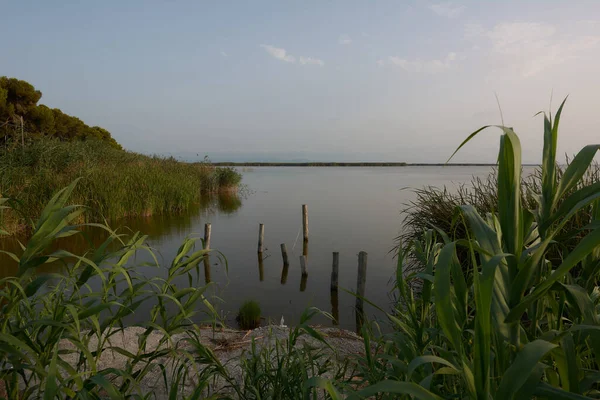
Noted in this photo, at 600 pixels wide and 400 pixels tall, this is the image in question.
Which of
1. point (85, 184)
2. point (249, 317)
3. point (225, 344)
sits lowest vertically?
point (249, 317)

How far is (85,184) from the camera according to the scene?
12.6 m

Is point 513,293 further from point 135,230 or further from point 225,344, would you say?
point 135,230

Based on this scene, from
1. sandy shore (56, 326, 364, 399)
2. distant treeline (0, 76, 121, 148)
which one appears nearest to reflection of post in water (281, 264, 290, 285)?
sandy shore (56, 326, 364, 399)

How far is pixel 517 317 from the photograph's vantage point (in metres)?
0.77

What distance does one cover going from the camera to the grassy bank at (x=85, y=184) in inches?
445

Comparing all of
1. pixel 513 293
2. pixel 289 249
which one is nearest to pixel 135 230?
pixel 289 249

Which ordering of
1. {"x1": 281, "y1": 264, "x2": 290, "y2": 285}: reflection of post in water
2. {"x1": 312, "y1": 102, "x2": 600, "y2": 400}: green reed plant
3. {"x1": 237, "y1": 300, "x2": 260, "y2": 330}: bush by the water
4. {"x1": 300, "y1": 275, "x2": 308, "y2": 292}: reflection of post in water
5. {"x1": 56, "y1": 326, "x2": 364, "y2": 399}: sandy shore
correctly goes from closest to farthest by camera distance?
1. {"x1": 312, "y1": 102, "x2": 600, "y2": 400}: green reed plant
2. {"x1": 56, "y1": 326, "x2": 364, "y2": 399}: sandy shore
3. {"x1": 237, "y1": 300, "x2": 260, "y2": 330}: bush by the water
4. {"x1": 300, "y1": 275, "x2": 308, "y2": 292}: reflection of post in water
5. {"x1": 281, "y1": 264, "x2": 290, "y2": 285}: reflection of post in water

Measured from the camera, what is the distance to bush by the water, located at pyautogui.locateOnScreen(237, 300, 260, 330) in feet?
19.5

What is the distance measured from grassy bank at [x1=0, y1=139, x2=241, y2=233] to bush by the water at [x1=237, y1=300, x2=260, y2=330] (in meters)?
6.94

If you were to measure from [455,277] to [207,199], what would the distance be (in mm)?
21541

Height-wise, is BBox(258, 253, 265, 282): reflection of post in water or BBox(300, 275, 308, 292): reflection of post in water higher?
BBox(258, 253, 265, 282): reflection of post in water

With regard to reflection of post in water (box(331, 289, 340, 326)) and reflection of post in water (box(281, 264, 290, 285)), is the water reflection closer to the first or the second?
reflection of post in water (box(281, 264, 290, 285))

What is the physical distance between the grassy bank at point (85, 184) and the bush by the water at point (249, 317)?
22.8ft

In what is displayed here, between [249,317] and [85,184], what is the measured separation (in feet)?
31.1
